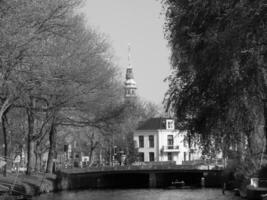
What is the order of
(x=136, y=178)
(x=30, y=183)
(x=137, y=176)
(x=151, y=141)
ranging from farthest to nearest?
(x=151, y=141) → (x=136, y=178) → (x=137, y=176) → (x=30, y=183)

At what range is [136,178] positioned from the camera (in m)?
70.8

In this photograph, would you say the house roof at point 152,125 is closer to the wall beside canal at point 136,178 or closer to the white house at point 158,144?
the white house at point 158,144

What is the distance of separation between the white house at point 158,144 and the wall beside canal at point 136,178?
1195 inches

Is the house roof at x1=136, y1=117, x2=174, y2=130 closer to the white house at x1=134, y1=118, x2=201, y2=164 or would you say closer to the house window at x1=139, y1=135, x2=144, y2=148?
the white house at x1=134, y1=118, x2=201, y2=164

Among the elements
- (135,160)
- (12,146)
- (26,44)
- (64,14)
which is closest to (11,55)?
(26,44)

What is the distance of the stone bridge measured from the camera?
196ft

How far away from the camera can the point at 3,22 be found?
24.0 m

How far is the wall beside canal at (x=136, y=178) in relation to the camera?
58094mm

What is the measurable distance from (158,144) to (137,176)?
102ft

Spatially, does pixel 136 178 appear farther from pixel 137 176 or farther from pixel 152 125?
pixel 152 125

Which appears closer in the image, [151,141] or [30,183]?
[30,183]

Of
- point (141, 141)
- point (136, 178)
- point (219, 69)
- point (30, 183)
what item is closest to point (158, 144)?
point (141, 141)

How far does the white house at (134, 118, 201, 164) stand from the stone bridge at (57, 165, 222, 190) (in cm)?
3040

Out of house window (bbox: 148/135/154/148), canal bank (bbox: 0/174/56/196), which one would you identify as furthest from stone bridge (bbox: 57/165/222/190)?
house window (bbox: 148/135/154/148)
